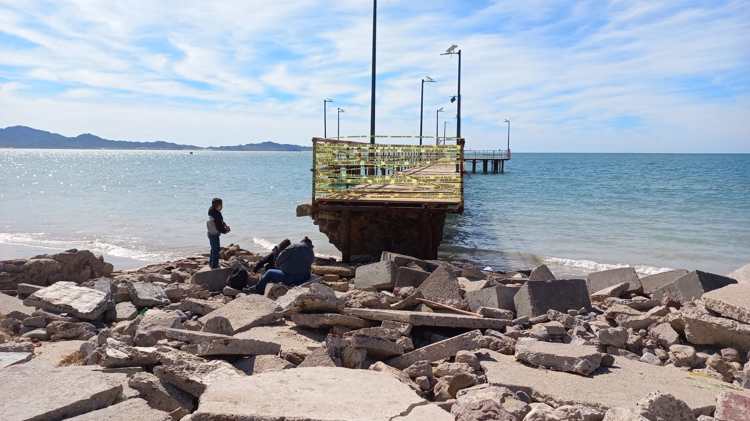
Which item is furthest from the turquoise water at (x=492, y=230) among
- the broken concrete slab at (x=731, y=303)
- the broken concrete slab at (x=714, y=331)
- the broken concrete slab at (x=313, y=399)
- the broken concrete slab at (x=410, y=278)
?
the broken concrete slab at (x=313, y=399)

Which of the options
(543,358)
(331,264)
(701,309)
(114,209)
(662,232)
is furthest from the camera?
(114,209)

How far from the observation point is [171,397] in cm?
427

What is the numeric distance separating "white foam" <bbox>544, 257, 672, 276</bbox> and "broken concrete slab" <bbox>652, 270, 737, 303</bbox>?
605 cm

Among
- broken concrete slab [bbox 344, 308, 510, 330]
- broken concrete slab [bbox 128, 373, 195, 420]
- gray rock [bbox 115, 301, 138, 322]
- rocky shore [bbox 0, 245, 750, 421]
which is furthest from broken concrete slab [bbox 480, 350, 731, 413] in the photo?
gray rock [bbox 115, 301, 138, 322]

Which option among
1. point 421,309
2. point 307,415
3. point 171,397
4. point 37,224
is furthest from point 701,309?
point 37,224

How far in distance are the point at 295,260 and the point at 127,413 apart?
4.72 m

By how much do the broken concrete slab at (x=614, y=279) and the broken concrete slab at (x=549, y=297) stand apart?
2087mm

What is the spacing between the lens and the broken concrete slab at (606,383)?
4574 millimetres

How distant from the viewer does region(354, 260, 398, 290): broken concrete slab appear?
8.65 meters

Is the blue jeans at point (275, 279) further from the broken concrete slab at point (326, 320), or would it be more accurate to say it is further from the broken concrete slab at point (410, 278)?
the broken concrete slab at point (326, 320)

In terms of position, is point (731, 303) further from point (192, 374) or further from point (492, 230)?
point (492, 230)

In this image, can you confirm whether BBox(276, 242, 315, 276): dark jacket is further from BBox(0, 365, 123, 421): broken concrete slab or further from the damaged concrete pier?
BBox(0, 365, 123, 421): broken concrete slab

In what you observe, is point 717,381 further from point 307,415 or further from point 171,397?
point 171,397

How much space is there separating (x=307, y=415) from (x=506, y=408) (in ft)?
4.35
